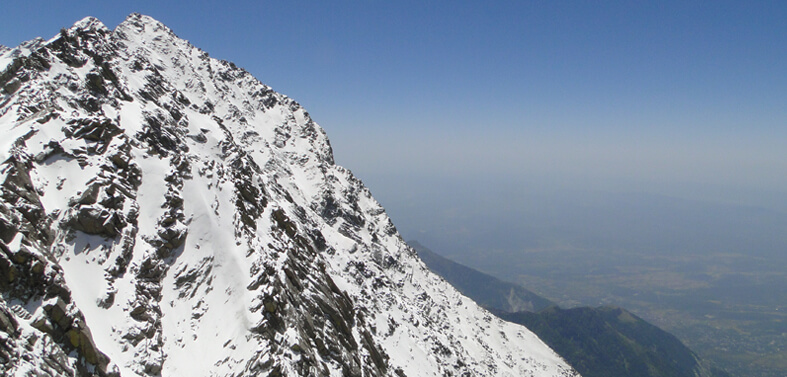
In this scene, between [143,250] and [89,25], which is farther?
[89,25]

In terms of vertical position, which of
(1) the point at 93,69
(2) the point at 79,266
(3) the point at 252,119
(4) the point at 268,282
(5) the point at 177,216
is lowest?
(4) the point at 268,282

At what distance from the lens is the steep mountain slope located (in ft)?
79.5

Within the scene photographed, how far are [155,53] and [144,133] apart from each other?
66213 mm

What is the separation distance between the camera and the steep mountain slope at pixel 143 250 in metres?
24.2

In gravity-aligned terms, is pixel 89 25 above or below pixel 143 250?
above

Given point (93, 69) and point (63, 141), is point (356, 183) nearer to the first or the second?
point (93, 69)

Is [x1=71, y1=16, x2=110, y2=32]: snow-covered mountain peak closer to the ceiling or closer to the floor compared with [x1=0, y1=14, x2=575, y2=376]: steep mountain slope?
closer to the ceiling

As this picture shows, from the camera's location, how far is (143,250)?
1406 inches

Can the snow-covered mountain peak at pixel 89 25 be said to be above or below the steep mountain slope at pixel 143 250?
above

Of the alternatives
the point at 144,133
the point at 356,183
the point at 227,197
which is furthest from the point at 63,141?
the point at 356,183

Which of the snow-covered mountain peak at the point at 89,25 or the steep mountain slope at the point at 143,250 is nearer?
the steep mountain slope at the point at 143,250

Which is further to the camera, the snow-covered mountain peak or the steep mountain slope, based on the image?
the snow-covered mountain peak

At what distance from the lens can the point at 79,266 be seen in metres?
30.9

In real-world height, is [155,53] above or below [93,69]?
above
